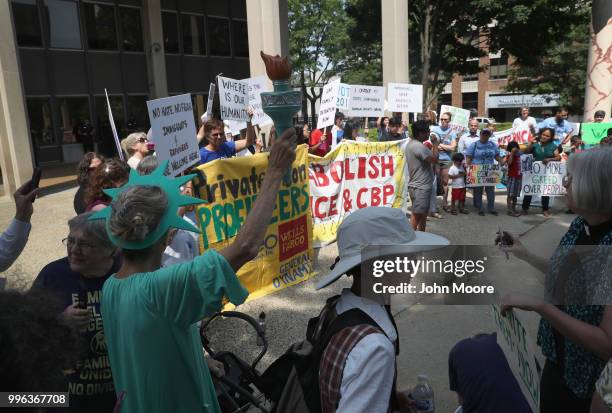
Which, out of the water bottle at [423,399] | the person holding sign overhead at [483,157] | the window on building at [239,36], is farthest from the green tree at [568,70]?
the water bottle at [423,399]

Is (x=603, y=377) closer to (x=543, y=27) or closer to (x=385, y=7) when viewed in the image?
(x=385, y=7)

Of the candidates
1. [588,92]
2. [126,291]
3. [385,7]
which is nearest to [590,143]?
[588,92]

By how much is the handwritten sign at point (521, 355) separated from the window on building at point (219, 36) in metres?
26.5

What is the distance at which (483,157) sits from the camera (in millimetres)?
9273

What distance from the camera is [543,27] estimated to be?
2048 cm

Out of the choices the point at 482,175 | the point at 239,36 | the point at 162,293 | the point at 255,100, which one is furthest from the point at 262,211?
the point at 239,36

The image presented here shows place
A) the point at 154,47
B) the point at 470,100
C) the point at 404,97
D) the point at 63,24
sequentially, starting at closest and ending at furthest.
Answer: the point at 404,97
the point at 63,24
the point at 154,47
the point at 470,100

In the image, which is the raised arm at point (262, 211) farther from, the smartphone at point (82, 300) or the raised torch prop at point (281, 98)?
the smartphone at point (82, 300)

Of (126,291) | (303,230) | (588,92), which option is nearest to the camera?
(126,291)

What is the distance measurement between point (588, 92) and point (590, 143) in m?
4.15

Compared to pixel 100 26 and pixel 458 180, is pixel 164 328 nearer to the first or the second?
pixel 458 180

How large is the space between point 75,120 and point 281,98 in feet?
70.4

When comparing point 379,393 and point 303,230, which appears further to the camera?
point 303,230

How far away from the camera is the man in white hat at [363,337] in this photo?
148 cm
